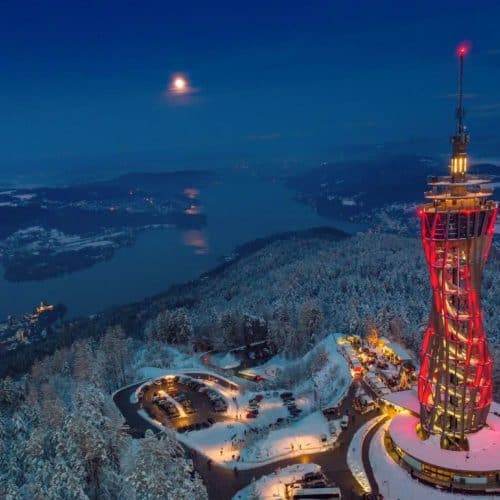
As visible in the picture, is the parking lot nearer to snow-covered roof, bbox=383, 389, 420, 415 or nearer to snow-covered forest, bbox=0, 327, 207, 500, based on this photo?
snow-covered forest, bbox=0, 327, 207, 500

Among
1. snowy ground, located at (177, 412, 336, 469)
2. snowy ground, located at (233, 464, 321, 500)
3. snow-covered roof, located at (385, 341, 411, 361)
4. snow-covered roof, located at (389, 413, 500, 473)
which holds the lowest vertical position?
snowy ground, located at (177, 412, 336, 469)

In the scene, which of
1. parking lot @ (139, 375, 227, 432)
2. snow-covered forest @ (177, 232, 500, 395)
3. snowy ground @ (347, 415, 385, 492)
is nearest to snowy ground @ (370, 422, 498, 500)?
snowy ground @ (347, 415, 385, 492)

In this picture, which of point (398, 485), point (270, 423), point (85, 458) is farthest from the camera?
point (270, 423)

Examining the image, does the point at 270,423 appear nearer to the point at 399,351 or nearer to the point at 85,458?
the point at 85,458

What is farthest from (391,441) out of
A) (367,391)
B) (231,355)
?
(231,355)

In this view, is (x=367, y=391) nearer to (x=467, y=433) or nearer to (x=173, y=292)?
(x=467, y=433)

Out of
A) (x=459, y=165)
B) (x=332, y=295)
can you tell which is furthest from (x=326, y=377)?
(x=332, y=295)
